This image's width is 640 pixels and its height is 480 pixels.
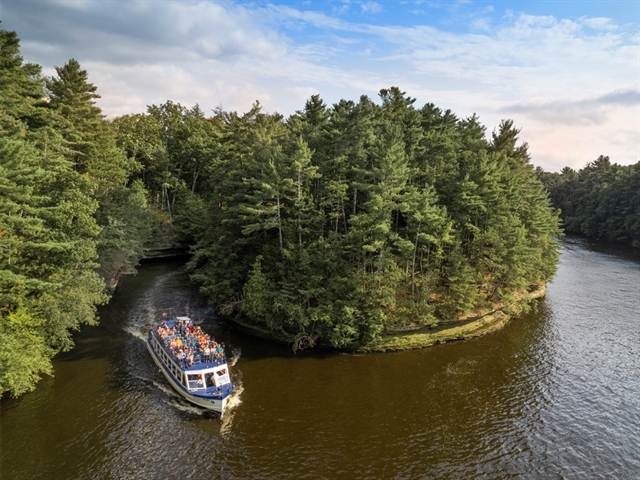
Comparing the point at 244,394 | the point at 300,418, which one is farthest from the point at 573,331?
the point at 244,394

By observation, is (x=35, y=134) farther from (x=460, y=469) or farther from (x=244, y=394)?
(x=460, y=469)

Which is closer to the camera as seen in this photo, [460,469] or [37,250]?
[460,469]

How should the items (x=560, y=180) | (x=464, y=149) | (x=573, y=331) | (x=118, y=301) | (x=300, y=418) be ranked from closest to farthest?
(x=300, y=418)
(x=573, y=331)
(x=118, y=301)
(x=464, y=149)
(x=560, y=180)

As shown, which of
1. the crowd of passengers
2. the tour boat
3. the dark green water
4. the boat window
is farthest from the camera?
the crowd of passengers

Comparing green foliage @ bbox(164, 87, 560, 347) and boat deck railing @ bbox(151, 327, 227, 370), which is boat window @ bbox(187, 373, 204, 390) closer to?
boat deck railing @ bbox(151, 327, 227, 370)

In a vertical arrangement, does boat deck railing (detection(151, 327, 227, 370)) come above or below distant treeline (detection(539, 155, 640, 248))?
below

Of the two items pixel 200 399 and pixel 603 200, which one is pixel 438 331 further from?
pixel 603 200

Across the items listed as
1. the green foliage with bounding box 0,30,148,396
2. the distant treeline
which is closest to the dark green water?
the green foliage with bounding box 0,30,148,396
